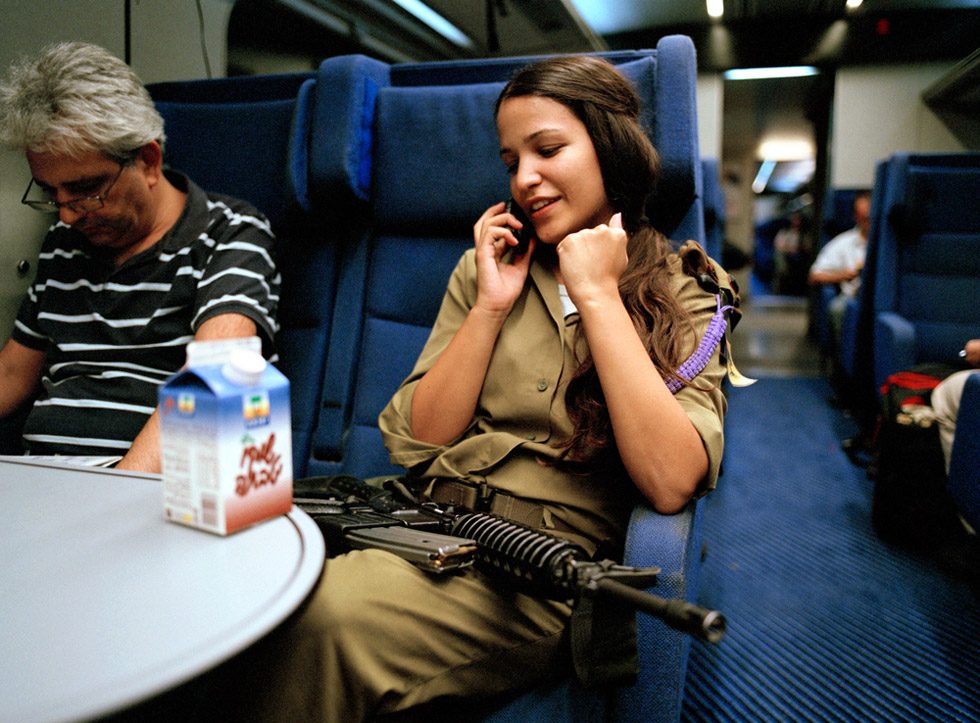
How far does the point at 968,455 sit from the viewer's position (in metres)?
1.74

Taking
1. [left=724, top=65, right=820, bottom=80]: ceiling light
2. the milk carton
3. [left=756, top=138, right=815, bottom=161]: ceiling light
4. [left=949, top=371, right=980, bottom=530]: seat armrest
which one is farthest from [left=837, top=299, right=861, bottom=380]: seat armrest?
[left=756, top=138, right=815, bottom=161]: ceiling light

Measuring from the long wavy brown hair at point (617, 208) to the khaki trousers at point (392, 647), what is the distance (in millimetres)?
286

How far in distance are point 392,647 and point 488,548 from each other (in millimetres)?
160

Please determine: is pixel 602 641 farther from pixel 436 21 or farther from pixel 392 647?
pixel 436 21

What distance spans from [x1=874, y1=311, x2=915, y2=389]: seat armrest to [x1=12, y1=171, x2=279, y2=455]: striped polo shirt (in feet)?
8.49

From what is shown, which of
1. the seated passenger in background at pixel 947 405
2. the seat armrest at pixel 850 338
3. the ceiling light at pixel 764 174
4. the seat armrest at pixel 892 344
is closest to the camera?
the seated passenger in background at pixel 947 405

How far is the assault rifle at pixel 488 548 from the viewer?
0.63 meters

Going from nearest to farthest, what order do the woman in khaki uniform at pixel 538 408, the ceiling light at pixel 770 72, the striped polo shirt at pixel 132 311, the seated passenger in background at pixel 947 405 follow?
the woman in khaki uniform at pixel 538 408, the striped polo shirt at pixel 132 311, the seated passenger in background at pixel 947 405, the ceiling light at pixel 770 72

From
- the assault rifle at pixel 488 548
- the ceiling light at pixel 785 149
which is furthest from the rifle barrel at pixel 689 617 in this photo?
the ceiling light at pixel 785 149

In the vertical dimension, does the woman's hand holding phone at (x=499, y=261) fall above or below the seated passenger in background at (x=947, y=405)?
above

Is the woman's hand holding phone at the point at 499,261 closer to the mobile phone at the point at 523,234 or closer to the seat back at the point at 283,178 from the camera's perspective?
the mobile phone at the point at 523,234

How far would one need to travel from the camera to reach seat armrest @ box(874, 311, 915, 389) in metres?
2.87

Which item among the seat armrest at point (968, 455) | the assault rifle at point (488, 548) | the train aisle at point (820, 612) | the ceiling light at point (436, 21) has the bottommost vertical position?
the train aisle at point (820, 612)

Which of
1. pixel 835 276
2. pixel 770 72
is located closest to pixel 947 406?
pixel 835 276
